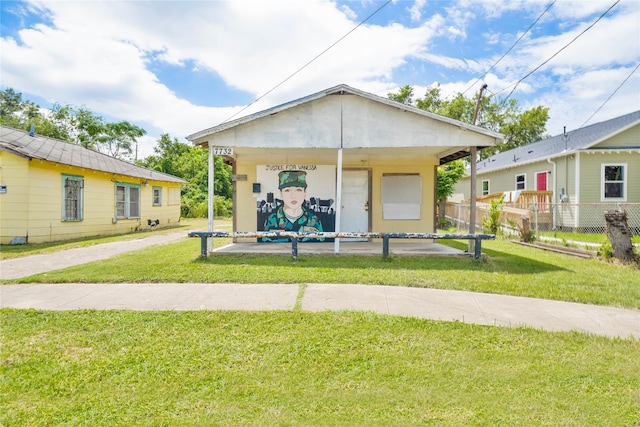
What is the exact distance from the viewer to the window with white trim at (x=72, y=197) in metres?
12.1

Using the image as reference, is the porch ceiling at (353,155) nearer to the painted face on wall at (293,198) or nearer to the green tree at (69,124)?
the painted face on wall at (293,198)

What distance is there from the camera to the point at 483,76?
17.9 m

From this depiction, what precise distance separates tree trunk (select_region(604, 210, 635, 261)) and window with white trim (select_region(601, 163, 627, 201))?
8544 mm

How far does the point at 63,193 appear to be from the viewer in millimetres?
12023

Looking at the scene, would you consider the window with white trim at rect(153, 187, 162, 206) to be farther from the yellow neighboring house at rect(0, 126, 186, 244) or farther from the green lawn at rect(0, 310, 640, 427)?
the green lawn at rect(0, 310, 640, 427)

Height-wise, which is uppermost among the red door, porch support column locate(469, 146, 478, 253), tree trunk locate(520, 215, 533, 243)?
the red door

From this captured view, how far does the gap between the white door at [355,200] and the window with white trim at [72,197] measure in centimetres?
958

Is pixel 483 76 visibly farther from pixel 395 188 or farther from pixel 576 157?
pixel 395 188

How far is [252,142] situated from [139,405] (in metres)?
6.77

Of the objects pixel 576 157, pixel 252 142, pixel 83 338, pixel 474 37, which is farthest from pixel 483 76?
pixel 83 338

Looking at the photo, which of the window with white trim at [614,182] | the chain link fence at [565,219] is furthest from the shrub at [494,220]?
the window with white trim at [614,182]

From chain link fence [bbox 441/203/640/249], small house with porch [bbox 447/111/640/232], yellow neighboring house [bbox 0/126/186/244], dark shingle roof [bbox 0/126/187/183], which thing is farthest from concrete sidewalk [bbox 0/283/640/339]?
small house with porch [bbox 447/111/640/232]

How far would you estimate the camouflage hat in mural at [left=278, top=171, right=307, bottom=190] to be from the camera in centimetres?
1092

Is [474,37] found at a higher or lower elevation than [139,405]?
higher
